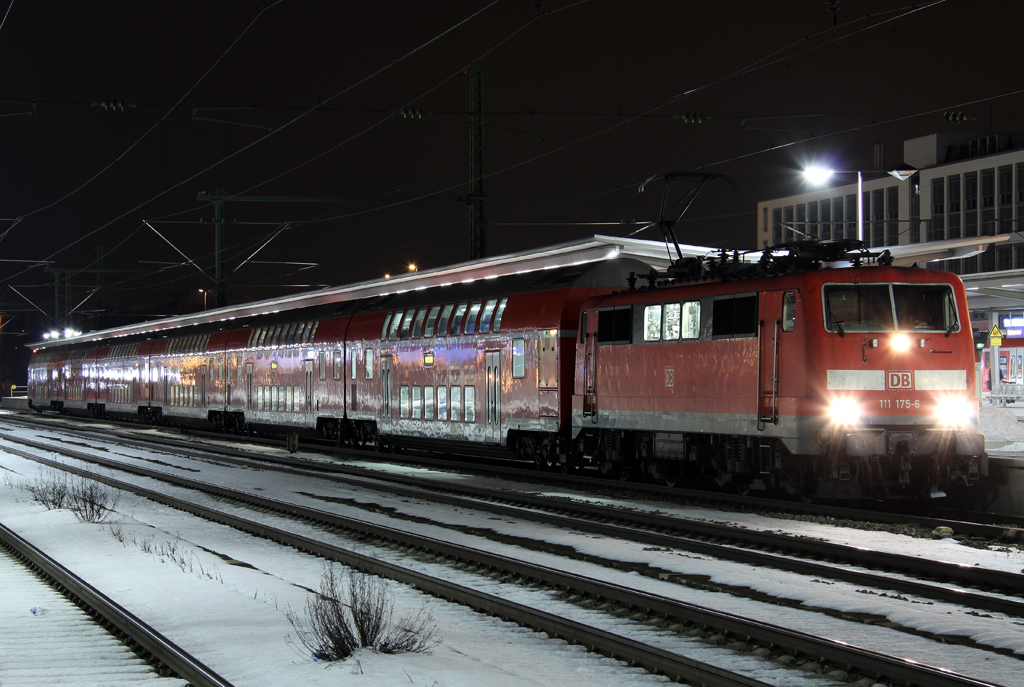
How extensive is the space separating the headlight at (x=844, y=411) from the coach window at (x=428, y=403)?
11958 mm

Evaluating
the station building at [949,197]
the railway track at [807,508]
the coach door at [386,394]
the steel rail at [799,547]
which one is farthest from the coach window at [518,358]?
the station building at [949,197]

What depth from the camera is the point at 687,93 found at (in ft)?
62.7

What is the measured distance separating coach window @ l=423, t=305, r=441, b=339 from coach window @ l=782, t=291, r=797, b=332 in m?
11.3

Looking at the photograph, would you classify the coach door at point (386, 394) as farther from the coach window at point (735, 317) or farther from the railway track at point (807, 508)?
the coach window at point (735, 317)

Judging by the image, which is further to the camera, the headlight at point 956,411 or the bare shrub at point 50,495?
the bare shrub at point 50,495

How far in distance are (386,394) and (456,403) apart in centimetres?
368

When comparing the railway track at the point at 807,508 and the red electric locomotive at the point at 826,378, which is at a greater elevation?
the red electric locomotive at the point at 826,378

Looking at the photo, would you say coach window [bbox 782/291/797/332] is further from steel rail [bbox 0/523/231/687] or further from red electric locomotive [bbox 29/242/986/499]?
steel rail [bbox 0/523/231/687]

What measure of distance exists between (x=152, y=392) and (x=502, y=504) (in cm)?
3437

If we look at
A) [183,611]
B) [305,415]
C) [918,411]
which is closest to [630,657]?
[183,611]

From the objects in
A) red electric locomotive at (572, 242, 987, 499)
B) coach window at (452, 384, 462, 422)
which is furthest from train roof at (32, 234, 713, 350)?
red electric locomotive at (572, 242, 987, 499)

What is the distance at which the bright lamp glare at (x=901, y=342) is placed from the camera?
14.9m

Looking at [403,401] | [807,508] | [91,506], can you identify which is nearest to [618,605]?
[807,508]

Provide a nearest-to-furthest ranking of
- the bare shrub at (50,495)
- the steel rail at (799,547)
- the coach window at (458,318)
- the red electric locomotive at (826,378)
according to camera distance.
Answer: the steel rail at (799,547) < the red electric locomotive at (826,378) < the bare shrub at (50,495) < the coach window at (458,318)
